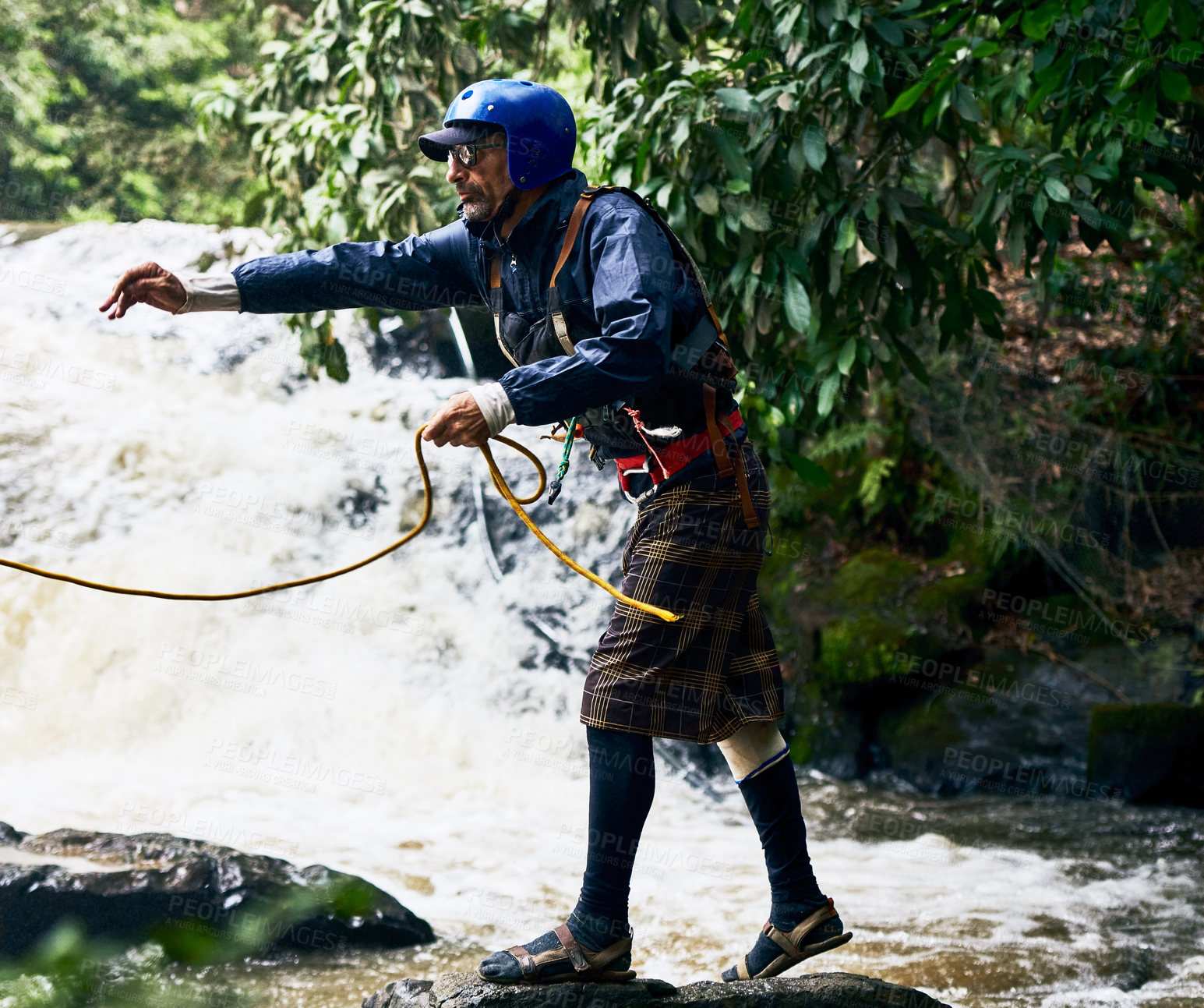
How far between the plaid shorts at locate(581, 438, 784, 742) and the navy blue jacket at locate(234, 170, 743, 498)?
0.20 m

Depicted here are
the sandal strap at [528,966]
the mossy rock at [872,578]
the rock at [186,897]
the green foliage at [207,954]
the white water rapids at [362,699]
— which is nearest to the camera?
the sandal strap at [528,966]

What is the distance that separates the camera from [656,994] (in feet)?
8.49

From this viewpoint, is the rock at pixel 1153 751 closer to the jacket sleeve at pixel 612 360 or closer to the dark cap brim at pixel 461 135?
the jacket sleeve at pixel 612 360

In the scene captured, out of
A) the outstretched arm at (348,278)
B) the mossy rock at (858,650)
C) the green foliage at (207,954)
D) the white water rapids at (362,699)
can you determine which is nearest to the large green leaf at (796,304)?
the outstretched arm at (348,278)

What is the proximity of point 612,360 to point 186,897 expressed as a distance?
293 centimetres

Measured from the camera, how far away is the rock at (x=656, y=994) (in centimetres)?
250

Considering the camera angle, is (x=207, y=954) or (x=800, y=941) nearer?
(x=800, y=941)

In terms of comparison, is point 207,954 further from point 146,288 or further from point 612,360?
point 612,360

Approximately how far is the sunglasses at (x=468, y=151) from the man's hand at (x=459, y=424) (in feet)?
1.84

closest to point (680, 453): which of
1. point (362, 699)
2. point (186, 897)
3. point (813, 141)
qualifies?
point (813, 141)

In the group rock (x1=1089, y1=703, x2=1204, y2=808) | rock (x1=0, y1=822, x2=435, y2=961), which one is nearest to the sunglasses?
rock (x1=0, y1=822, x2=435, y2=961)

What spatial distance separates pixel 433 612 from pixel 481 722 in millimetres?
829

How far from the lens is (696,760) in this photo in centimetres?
683

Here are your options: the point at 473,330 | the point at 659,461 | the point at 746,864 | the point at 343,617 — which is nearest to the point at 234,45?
the point at 473,330
